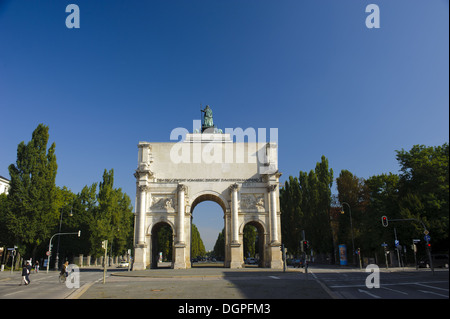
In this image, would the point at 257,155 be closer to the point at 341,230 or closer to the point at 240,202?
the point at 240,202

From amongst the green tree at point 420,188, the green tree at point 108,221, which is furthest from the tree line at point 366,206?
the green tree at point 108,221

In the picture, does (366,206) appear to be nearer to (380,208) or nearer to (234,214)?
(380,208)

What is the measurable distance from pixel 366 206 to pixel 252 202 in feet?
61.1

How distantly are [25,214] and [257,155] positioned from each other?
107 feet

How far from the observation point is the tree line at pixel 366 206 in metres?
35.7

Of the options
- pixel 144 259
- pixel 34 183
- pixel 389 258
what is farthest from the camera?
pixel 389 258

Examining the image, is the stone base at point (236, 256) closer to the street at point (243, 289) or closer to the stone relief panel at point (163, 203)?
the stone relief panel at point (163, 203)

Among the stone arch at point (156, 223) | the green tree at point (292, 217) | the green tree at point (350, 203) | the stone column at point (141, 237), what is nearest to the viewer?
the stone column at point (141, 237)

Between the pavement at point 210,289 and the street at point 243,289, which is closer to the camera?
the street at point 243,289

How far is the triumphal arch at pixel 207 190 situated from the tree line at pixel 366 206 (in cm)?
1206

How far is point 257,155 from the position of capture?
151 ft

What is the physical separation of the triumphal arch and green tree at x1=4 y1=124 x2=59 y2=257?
15279mm

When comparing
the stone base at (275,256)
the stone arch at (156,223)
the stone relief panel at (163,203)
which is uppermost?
the stone relief panel at (163,203)
